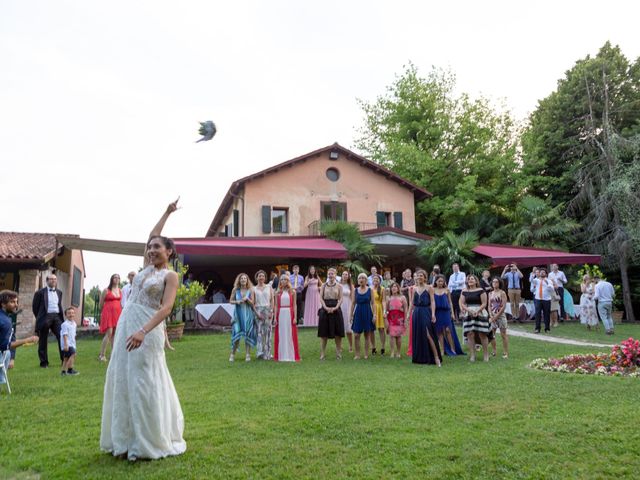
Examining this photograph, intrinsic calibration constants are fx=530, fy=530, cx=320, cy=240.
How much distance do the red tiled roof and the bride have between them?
15.8 m

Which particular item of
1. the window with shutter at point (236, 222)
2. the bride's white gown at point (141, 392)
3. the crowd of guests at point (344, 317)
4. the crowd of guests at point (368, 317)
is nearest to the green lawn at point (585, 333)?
the crowd of guests at point (368, 317)

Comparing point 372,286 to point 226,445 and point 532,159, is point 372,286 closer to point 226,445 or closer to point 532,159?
point 226,445

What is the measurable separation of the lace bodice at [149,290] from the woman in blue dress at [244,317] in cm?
633

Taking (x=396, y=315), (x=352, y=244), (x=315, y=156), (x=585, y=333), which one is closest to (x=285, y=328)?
(x=396, y=315)

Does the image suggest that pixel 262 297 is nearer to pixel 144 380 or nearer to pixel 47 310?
pixel 47 310

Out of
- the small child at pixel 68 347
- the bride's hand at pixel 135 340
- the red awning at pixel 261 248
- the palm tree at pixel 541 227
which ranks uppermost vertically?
A: the palm tree at pixel 541 227

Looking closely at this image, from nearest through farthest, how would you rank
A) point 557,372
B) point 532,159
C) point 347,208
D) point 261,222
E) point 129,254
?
point 557,372 → point 129,254 → point 261,222 → point 347,208 → point 532,159

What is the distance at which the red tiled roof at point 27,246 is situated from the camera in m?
18.0

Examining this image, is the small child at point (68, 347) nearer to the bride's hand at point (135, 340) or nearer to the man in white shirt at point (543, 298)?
the bride's hand at point (135, 340)

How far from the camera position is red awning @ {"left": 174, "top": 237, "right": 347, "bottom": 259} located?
1889 cm

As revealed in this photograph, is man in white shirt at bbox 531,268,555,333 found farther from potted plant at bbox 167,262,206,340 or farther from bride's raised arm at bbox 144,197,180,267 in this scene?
bride's raised arm at bbox 144,197,180,267

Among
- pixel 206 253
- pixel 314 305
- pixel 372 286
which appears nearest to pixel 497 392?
pixel 372 286

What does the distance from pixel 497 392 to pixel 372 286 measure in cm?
551

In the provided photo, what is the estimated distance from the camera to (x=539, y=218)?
2659 centimetres
